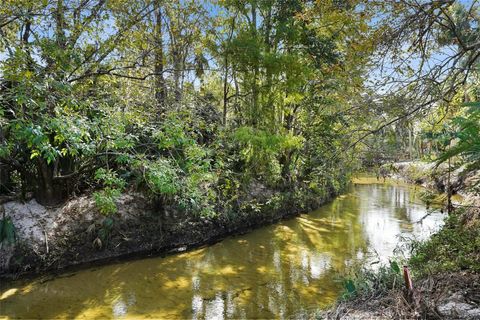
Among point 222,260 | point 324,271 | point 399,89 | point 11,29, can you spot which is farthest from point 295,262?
point 11,29

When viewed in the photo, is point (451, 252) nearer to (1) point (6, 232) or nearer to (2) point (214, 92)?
(1) point (6, 232)

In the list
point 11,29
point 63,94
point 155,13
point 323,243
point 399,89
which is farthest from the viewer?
point 155,13

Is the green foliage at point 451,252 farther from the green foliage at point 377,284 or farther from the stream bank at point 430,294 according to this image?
the green foliage at point 377,284

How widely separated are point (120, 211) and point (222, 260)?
2.31m

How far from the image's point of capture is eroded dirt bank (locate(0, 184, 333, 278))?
5.57 meters

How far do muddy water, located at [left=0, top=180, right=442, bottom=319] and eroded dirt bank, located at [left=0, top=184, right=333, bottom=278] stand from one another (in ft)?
1.25

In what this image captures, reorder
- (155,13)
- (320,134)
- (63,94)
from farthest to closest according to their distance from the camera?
1. (320,134)
2. (155,13)
3. (63,94)

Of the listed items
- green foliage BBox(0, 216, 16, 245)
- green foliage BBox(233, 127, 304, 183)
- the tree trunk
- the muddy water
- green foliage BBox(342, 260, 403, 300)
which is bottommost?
the muddy water

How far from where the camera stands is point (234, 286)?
547cm

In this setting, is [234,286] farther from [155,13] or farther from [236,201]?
[155,13]

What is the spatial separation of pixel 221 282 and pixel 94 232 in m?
2.58

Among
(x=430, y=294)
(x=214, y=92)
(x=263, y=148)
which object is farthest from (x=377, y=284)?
(x=214, y=92)

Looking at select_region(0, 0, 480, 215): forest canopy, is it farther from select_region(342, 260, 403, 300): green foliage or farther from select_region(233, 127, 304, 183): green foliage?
select_region(342, 260, 403, 300): green foliage

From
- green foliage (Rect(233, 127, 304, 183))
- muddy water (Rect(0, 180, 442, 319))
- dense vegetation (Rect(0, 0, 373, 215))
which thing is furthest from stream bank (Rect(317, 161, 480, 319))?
green foliage (Rect(233, 127, 304, 183))
